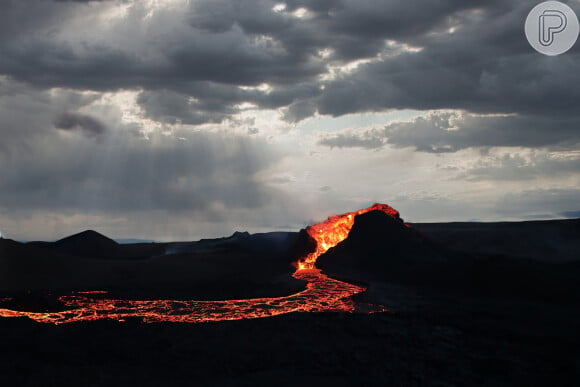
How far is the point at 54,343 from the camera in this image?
60.1ft

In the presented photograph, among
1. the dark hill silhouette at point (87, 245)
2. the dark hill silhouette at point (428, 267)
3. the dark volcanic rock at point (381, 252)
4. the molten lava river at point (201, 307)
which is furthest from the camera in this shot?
the dark hill silhouette at point (87, 245)

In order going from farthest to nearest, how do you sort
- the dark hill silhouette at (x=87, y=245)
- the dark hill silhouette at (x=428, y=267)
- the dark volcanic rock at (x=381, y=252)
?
the dark hill silhouette at (x=87, y=245) < the dark volcanic rock at (x=381, y=252) < the dark hill silhouette at (x=428, y=267)

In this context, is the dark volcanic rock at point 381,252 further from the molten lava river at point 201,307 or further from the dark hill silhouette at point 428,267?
the molten lava river at point 201,307

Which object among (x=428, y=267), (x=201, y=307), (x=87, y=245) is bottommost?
(x=201, y=307)

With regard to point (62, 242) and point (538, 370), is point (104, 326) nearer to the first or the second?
point (538, 370)

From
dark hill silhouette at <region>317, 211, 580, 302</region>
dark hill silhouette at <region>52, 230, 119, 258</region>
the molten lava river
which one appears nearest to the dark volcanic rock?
dark hill silhouette at <region>317, 211, 580, 302</region>

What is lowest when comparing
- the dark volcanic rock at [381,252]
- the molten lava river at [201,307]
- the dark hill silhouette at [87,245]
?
the molten lava river at [201,307]

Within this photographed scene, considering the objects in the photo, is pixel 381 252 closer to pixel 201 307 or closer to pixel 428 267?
pixel 428 267

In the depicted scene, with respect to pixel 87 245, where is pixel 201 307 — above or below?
below

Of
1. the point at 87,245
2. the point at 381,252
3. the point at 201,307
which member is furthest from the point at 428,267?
the point at 87,245

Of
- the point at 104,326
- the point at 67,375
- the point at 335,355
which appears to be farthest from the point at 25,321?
the point at 335,355

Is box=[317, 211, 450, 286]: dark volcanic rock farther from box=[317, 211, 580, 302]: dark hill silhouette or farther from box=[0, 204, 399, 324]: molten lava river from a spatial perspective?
box=[0, 204, 399, 324]: molten lava river

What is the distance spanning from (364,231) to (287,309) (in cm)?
1635

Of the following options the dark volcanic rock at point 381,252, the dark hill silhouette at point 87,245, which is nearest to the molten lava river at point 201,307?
the dark volcanic rock at point 381,252
